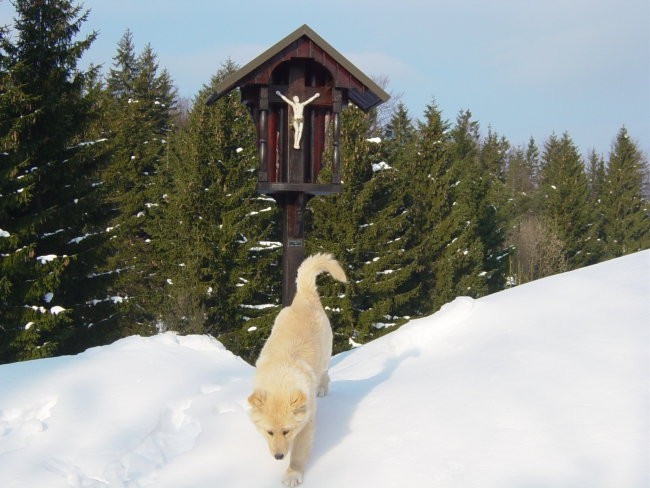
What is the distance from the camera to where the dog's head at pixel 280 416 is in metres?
3.55

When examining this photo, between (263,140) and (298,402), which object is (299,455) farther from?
(263,140)

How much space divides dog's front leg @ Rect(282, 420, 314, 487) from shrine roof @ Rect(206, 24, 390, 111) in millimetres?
4534

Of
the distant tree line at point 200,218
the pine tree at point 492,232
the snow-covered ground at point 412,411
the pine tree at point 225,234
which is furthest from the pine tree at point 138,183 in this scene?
the pine tree at point 492,232

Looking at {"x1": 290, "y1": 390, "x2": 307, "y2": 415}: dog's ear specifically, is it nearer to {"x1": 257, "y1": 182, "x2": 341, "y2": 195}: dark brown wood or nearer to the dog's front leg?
the dog's front leg

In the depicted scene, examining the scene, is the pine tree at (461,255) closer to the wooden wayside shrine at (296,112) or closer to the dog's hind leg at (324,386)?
the wooden wayside shrine at (296,112)

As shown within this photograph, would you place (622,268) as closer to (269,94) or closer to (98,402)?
(269,94)

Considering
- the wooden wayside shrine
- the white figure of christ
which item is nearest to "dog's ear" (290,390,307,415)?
the wooden wayside shrine

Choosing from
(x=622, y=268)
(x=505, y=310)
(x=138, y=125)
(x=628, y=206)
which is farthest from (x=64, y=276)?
(x=628, y=206)

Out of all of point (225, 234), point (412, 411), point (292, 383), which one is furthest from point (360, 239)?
point (292, 383)

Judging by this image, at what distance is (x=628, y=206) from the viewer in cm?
3900

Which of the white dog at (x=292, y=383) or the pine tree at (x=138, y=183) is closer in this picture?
the white dog at (x=292, y=383)

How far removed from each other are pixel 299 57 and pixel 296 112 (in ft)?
2.25

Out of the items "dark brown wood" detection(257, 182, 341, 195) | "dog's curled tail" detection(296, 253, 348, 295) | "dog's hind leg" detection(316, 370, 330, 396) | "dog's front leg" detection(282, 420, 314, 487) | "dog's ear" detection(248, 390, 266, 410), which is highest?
"dark brown wood" detection(257, 182, 341, 195)

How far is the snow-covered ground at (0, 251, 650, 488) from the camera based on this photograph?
3410mm
